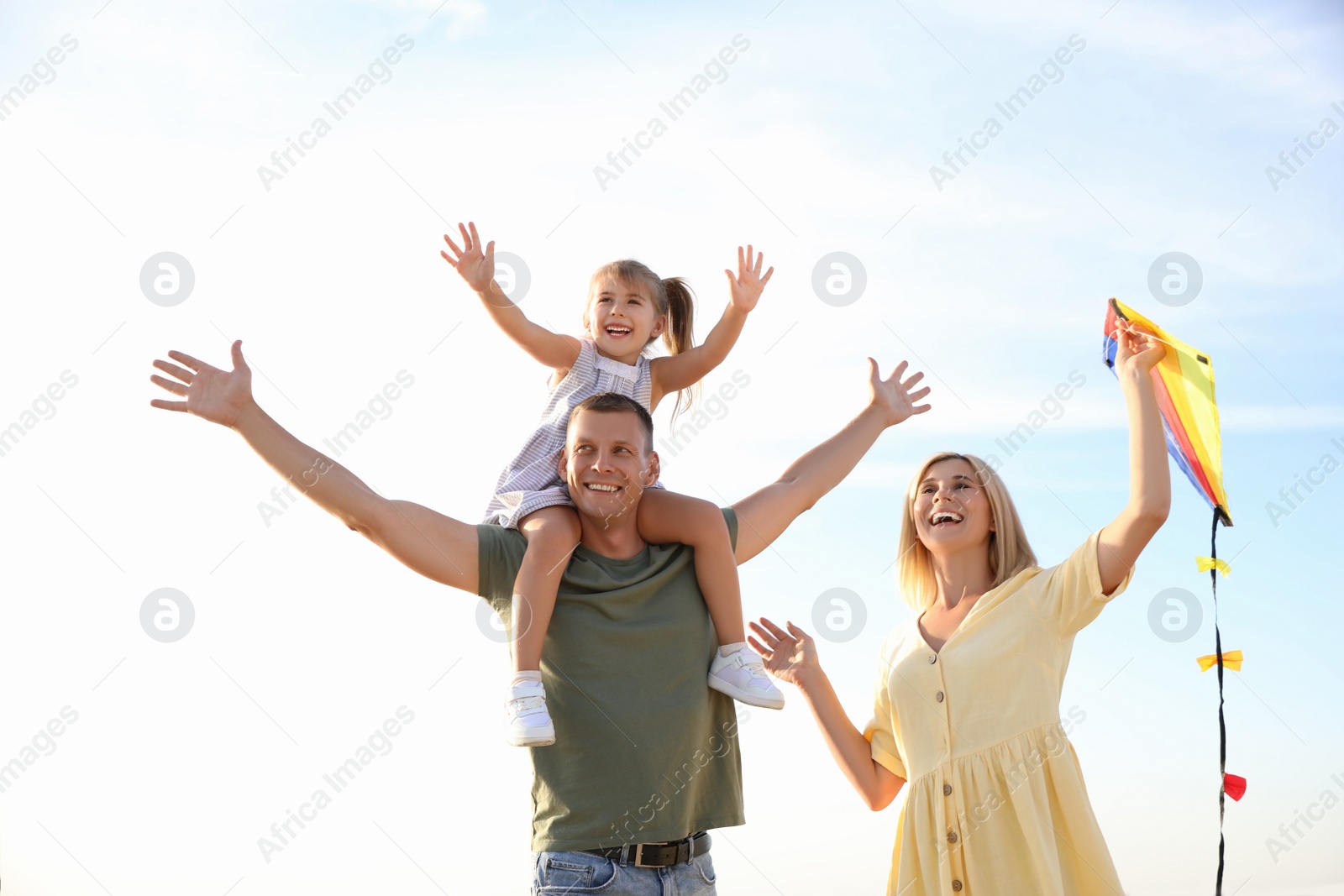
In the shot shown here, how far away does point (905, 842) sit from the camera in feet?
12.3

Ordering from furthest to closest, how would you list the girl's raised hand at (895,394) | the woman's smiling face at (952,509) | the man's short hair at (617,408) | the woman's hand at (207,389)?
the girl's raised hand at (895,394), the woman's smiling face at (952,509), the man's short hair at (617,408), the woman's hand at (207,389)

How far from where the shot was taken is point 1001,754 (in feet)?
12.1

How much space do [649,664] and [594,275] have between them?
1948 mm

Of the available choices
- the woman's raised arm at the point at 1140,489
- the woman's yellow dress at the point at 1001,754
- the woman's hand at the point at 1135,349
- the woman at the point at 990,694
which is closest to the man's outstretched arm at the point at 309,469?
the woman at the point at 990,694

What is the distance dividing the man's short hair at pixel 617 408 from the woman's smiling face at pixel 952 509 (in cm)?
100

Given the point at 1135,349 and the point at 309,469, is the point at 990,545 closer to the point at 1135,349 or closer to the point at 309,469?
the point at 1135,349

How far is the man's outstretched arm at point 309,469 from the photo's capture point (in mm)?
3461

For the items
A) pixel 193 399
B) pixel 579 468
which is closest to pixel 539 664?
pixel 579 468

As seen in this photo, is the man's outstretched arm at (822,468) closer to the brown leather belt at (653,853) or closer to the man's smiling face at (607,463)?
the man's smiling face at (607,463)

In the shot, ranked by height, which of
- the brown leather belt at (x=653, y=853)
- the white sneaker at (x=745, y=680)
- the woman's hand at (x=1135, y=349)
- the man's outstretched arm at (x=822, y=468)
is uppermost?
the woman's hand at (x=1135, y=349)

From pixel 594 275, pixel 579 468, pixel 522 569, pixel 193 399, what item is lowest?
pixel 193 399

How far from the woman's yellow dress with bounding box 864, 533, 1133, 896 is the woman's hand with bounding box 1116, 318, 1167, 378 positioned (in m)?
0.57

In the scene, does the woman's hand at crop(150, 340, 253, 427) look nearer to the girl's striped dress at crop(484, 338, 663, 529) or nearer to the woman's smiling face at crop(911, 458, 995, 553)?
the girl's striped dress at crop(484, 338, 663, 529)

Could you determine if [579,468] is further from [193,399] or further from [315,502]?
[193,399]
